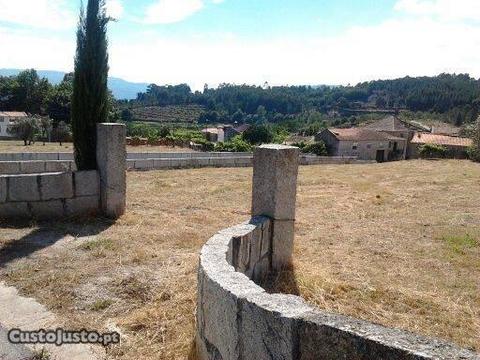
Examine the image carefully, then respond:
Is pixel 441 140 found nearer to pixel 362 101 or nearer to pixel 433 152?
pixel 433 152

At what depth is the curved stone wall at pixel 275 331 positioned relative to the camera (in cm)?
221

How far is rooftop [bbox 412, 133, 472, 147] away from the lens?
5247cm

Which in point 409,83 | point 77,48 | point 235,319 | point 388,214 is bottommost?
point 388,214

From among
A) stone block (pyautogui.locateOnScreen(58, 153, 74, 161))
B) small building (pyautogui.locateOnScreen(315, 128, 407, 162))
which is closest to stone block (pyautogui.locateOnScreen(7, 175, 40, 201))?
stone block (pyautogui.locateOnScreen(58, 153, 74, 161))

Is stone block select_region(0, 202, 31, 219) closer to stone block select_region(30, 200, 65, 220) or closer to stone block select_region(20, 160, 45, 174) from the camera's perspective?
stone block select_region(30, 200, 65, 220)

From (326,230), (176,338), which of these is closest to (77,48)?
(326,230)

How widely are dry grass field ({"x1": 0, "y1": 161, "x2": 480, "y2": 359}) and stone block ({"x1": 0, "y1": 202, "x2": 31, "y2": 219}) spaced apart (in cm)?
48

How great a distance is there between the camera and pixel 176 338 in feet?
13.8

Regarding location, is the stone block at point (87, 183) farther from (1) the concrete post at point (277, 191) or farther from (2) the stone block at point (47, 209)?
(1) the concrete post at point (277, 191)

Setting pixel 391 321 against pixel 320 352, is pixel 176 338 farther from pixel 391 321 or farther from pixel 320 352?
pixel 391 321

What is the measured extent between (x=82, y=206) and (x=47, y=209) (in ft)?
2.21

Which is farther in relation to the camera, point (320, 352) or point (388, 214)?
point (388, 214)

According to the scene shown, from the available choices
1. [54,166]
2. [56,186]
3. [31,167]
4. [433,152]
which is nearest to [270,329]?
[56,186]

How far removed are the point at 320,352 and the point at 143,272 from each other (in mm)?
3867
